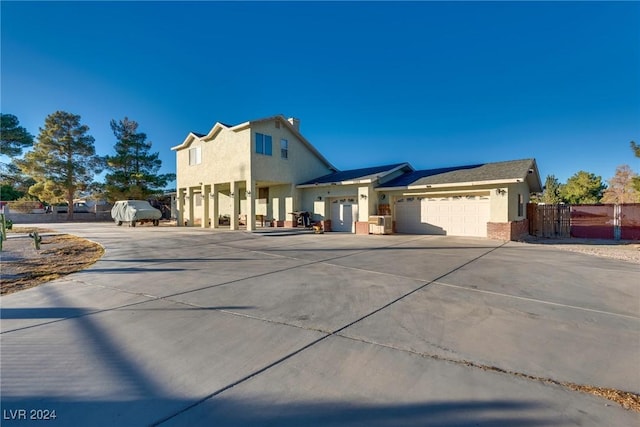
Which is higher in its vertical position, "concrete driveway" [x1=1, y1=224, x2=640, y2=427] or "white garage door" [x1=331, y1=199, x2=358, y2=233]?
"white garage door" [x1=331, y1=199, x2=358, y2=233]

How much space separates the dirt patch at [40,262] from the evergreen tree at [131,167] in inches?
899

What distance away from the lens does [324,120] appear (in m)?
26.0

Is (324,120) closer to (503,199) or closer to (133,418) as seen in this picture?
→ (503,199)

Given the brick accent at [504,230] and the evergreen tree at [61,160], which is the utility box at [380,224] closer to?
the brick accent at [504,230]

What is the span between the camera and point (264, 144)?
19.2 m

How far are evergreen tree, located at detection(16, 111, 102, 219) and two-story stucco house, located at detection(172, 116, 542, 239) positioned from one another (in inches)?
630

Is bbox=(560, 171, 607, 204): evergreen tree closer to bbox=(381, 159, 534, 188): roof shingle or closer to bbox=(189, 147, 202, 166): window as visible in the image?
bbox=(381, 159, 534, 188): roof shingle

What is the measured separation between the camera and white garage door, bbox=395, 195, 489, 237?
15.3 metres

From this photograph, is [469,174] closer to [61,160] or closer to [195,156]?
[195,156]

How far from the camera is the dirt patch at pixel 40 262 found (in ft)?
21.2

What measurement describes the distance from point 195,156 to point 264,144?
7673 mm

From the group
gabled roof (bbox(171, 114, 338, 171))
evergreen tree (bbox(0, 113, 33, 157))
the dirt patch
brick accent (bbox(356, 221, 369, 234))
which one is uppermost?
evergreen tree (bbox(0, 113, 33, 157))

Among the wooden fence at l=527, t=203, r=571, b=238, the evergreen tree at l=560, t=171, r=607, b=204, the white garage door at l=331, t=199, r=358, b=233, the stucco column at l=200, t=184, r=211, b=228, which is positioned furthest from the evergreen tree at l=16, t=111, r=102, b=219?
the evergreen tree at l=560, t=171, r=607, b=204

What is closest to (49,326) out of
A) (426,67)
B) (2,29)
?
(2,29)
